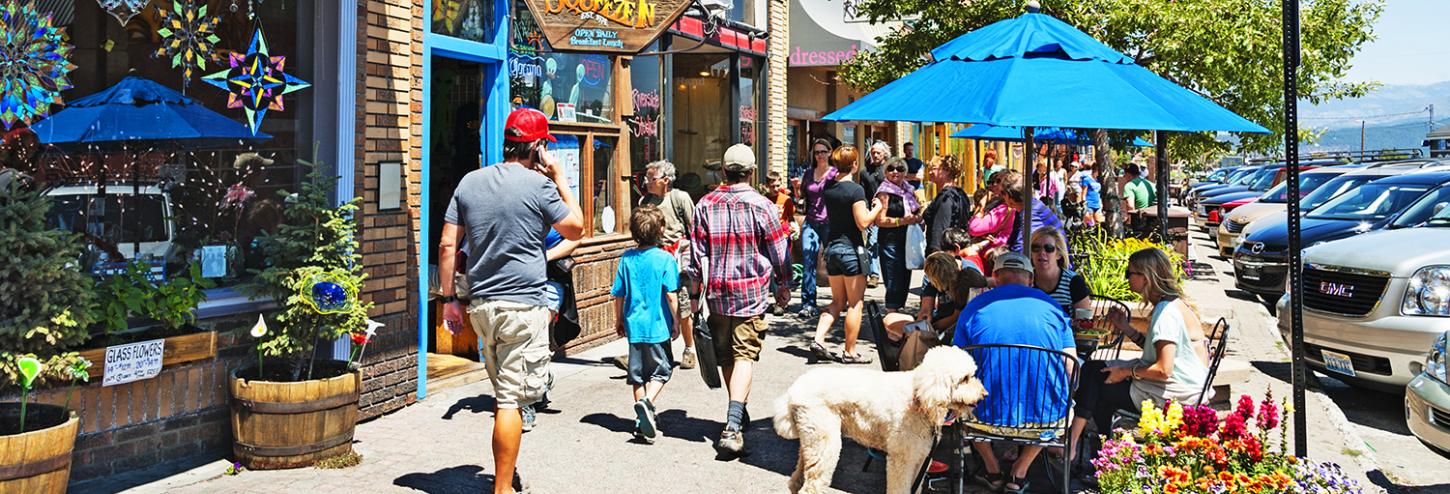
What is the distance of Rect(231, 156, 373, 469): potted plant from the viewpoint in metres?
5.86

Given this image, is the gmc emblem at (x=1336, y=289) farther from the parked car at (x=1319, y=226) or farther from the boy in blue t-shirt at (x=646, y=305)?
the boy in blue t-shirt at (x=646, y=305)

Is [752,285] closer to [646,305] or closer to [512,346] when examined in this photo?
[646,305]

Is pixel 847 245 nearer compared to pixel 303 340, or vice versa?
pixel 303 340

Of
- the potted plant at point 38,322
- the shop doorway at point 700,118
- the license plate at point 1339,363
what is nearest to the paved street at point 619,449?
the license plate at point 1339,363

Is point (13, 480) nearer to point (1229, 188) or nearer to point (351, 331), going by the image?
point (351, 331)

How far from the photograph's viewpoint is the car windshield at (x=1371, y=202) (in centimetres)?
1366

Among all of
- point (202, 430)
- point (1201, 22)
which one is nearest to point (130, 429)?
point (202, 430)

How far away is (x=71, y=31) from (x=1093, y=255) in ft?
27.8

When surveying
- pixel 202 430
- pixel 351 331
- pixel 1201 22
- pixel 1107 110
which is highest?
pixel 1201 22

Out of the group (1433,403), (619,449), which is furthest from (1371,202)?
(619,449)

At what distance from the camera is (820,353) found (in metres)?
9.24

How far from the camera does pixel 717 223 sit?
667 cm

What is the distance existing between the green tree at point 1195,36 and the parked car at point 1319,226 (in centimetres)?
140

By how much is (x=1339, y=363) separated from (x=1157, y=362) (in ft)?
12.5
